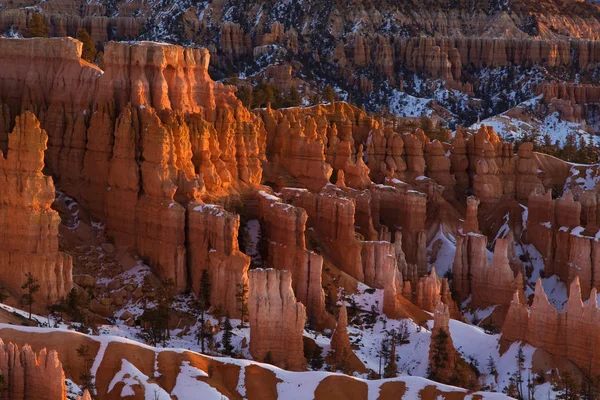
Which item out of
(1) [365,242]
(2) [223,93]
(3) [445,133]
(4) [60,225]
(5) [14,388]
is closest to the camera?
(5) [14,388]

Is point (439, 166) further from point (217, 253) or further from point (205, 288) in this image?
point (205, 288)

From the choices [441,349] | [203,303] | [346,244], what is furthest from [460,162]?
[203,303]

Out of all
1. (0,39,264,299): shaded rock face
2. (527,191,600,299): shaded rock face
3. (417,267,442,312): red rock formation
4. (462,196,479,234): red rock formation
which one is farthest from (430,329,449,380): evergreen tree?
(462,196,479,234): red rock formation

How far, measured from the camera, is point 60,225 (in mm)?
92000

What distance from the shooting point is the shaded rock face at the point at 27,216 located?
82938 mm

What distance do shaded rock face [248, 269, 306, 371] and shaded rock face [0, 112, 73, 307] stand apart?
1190cm

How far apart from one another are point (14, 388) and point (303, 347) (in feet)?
73.3

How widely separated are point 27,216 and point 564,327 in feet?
109

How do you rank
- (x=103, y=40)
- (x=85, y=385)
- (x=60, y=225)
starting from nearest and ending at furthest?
1. (x=85, y=385)
2. (x=60, y=225)
3. (x=103, y=40)

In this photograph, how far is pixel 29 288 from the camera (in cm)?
8219

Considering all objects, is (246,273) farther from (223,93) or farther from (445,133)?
(445,133)

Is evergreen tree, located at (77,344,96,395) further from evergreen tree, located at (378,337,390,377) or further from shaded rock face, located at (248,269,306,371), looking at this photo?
evergreen tree, located at (378,337,390,377)

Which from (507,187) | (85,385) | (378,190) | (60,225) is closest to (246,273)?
(60,225)

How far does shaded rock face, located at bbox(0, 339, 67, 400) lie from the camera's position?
64.9 meters
